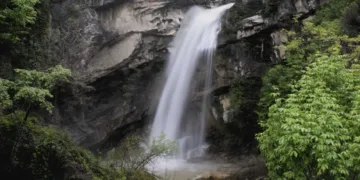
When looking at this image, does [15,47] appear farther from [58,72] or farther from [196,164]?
[196,164]

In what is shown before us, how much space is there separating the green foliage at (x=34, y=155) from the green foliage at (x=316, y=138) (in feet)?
15.9

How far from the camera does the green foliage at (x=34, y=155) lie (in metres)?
7.68

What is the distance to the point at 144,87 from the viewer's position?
73.2ft

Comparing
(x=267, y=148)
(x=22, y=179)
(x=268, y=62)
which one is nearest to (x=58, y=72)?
(x=22, y=179)

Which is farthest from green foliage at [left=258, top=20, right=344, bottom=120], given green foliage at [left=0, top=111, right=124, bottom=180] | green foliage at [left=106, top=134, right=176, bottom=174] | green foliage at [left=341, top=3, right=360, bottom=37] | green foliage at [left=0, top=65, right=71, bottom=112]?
green foliage at [left=0, top=65, right=71, bottom=112]

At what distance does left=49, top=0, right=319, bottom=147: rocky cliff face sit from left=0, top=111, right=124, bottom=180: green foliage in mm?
10864

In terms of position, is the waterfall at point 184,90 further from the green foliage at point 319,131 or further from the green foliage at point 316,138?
the green foliage at point 316,138

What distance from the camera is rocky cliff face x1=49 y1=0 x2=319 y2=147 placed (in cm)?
1889

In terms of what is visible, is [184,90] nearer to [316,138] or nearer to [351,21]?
[351,21]

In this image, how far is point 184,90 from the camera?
861 inches

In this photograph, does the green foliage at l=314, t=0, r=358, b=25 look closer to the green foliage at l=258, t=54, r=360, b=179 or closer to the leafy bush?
the green foliage at l=258, t=54, r=360, b=179

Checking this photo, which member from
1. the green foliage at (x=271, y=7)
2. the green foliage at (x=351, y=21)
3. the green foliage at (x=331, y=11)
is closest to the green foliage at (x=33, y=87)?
the green foliage at (x=351, y=21)

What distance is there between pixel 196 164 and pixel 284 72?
8.08m

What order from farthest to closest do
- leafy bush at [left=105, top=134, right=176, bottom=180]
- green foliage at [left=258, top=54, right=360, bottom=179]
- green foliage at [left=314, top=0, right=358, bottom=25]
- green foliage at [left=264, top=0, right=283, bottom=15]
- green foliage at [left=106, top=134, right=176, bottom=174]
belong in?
green foliage at [left=264, top=0, right=283, bottom=15] < green foliage at [left=314, top=0, right=358, bottom=25] < green foliage at [left=106, top=134, right=176, bottom=174] < leafy bush at [left=105, top=134, right=176, bottom=180] < green foliage at [left=258, top=54, right=360, bottom=179]
